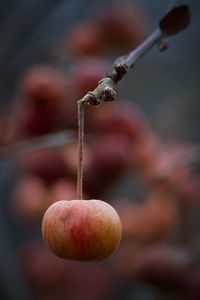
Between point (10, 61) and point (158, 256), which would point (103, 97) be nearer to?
point (158, 256)

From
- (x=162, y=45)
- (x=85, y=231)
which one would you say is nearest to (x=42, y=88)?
(x=162, y=45)

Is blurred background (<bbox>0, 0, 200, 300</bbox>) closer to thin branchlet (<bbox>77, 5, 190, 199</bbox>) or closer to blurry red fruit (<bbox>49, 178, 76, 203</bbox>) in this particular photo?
blurry red fruit (<bbox>49, 178, 76, 203</bbox>)

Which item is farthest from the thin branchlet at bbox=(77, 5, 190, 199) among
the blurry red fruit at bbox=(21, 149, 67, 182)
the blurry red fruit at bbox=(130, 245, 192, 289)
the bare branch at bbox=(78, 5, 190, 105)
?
the blurry red fruit at bbox=(21, 149, 67, 182)

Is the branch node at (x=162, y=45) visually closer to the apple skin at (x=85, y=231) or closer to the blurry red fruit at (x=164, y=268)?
the apple skin at (x=85, y=231)

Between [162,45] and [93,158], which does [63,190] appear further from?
[162,45]

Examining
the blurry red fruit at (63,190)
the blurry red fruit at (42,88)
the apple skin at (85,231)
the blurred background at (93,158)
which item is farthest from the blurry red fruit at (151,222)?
the apple skin at (85,231)

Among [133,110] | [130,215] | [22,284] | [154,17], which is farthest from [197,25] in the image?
[22,284]
